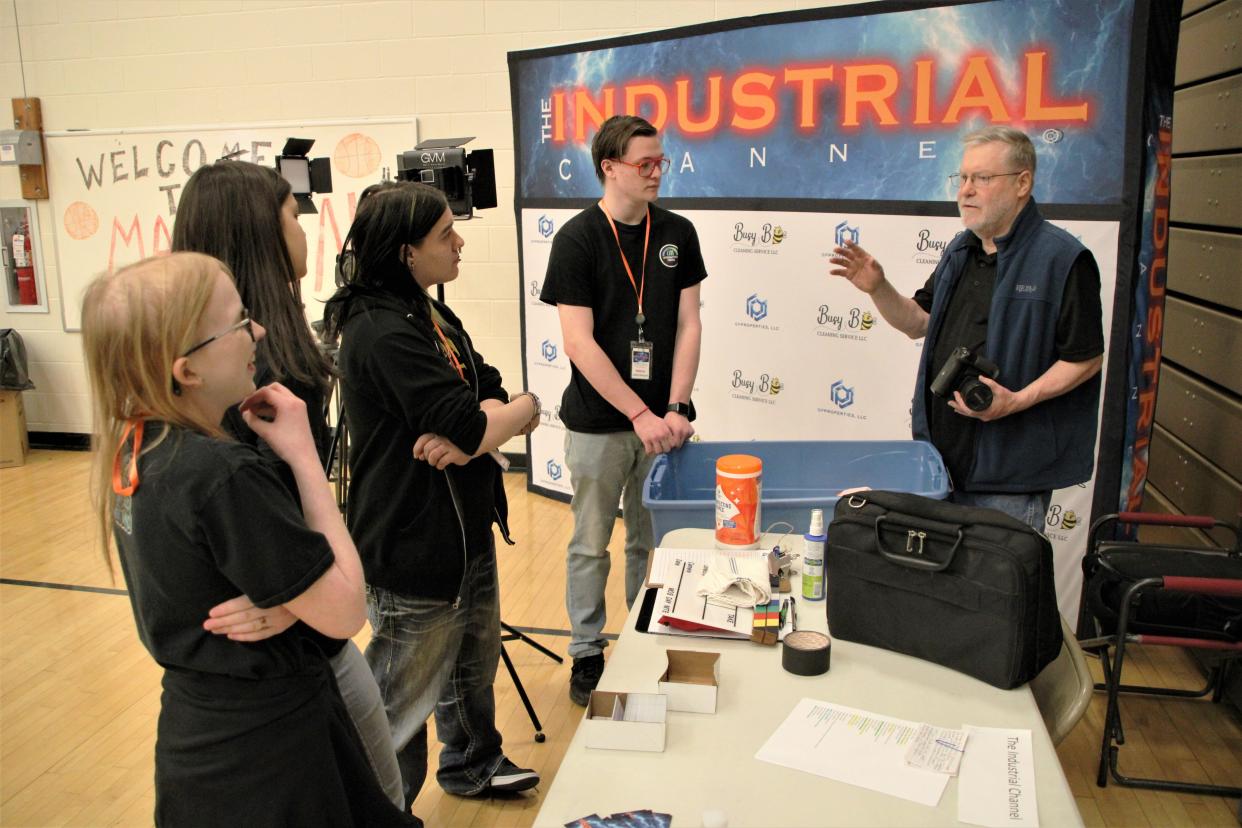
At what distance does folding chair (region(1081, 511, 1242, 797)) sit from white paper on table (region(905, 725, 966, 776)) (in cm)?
118

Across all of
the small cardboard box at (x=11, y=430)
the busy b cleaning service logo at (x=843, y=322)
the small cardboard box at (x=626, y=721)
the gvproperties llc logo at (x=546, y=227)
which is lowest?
the small cardboard box at (x=11, y=430)

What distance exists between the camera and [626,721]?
1379 mm

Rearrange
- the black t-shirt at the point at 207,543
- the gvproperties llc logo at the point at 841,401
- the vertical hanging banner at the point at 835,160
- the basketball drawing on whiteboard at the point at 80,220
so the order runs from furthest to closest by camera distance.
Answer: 1. the basketball drawing on whiteboard at the point at 80,220
2. the gvproperties llc logo at the point at 841,401
3. the vertical hanging banner at the point at 835,160
4. the black t-shirt at the point at 207,543

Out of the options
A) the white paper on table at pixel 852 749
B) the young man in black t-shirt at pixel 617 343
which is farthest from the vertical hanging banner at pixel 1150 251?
the white paper on table at pixel 852 749

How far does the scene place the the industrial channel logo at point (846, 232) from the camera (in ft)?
11.2

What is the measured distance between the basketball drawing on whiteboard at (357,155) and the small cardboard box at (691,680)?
425cm

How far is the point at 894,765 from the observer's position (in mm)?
1313

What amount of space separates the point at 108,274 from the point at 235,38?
4762 mm

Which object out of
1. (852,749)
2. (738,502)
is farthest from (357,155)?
(852,749)

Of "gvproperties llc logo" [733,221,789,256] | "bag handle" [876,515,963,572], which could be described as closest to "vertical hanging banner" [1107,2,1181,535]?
"gvproperties llc logo" [733,221,789,256]

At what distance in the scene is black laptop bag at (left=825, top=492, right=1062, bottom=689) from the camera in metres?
1.47

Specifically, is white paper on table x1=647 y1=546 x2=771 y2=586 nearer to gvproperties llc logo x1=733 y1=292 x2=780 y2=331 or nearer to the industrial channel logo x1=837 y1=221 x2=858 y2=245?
the industrial channel logo x1=837 y1=221 x2=858 y2=245

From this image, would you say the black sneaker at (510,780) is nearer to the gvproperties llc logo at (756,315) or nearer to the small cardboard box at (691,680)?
the small cardboard box at (691,680)

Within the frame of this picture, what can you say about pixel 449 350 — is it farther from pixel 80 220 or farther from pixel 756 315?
pixel 80 220
